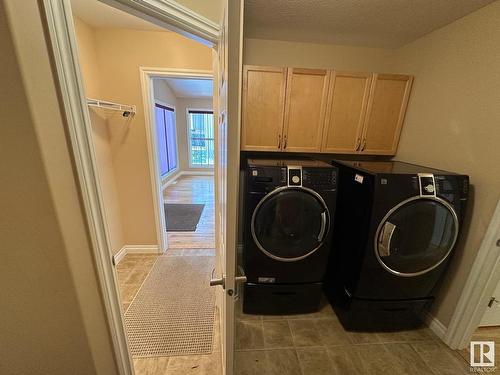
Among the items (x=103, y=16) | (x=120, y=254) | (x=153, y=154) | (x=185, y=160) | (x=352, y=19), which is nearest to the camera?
(x=352, y=19)

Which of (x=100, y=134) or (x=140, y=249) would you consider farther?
(x=140, y=249)

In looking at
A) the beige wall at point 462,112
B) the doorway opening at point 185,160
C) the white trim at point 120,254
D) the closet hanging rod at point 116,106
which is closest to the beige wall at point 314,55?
the beige wall at point 462,112

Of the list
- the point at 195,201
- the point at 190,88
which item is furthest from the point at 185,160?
the point at 195,201

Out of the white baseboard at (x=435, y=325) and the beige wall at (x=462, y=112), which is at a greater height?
the beige wall at (x=462, y=112)

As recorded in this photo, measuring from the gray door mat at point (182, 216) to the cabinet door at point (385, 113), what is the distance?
8.52ft

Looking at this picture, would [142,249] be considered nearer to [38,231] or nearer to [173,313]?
[173,313]

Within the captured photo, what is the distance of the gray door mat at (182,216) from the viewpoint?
3186 millimetres

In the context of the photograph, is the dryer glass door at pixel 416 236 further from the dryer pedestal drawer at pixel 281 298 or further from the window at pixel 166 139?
the window at pixel 166 139

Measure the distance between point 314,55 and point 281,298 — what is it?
2.24m

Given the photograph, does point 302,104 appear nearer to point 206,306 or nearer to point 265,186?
point 265,186

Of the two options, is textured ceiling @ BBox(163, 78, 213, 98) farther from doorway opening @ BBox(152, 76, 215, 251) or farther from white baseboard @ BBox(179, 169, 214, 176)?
white baseboard @ BBox(179, 169, 214, 176)

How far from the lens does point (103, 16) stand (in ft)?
5.54

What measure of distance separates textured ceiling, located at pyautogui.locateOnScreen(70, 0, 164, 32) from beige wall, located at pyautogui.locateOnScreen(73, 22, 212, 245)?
70mm

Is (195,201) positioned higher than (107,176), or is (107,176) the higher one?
(107,176)
